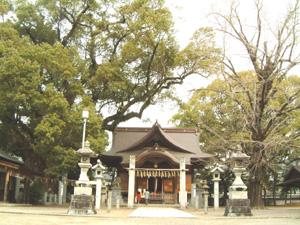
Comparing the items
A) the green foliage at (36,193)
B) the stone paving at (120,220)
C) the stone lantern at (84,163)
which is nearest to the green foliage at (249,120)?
the stone paving at (120,220)

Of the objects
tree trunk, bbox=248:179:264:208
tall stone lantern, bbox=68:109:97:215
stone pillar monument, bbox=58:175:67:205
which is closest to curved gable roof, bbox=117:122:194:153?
stone pillar monument, bbox=58:175:67:205

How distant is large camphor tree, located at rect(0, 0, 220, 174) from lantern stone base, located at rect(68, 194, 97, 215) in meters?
7.03

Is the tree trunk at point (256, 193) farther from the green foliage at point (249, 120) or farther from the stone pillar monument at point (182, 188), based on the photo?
the stone pillar monument at point (182, 188)

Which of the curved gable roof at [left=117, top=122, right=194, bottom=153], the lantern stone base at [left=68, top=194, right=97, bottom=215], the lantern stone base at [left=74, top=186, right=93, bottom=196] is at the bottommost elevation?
the lantern stone base at [left=68, top=194, right=97, bottom=215]

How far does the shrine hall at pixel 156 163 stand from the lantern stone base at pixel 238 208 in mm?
9395

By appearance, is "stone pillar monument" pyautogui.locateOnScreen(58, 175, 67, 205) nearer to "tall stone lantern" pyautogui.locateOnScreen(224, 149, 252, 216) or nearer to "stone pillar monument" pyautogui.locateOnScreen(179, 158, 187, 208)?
"stone pillar monument" pyautogui.locateOnScreen(179, 158, 187, 208)

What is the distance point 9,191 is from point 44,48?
11.2 meters

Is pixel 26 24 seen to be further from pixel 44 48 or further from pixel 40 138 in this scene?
pixel 40 138

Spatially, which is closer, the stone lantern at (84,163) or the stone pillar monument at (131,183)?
the stone lantern at (84,163)

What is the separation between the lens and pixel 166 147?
31.4m

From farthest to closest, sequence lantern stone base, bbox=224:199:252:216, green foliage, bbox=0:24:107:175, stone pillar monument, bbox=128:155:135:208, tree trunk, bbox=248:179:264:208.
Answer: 1. stone pillar monument, bbox=128:155:135:208
2. tree trunk, bbox=248:179:264:208
3. green foliage, bbox=0:24:107:175
4. lantern stone base, bbox=224:199:252:216

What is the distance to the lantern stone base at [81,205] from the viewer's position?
1742 centimetres

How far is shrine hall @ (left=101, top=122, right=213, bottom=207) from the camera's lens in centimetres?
2828

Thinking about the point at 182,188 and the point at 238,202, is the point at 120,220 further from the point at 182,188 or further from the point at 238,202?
the point at 182,188
